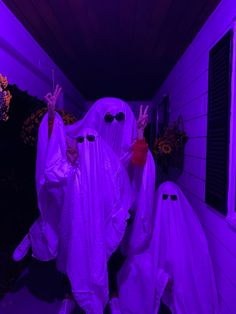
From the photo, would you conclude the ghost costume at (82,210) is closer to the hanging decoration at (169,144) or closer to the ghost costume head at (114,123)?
the ghost costume head at (114,123)

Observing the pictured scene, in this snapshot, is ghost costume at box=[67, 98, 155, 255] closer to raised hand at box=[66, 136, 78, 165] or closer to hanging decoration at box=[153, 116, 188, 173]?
raised hand at box=[66, 136, 78, 165]

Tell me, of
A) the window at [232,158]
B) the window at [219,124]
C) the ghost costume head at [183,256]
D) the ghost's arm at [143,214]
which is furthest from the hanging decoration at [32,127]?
the window at [232,158]

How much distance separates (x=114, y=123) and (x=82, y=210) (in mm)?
931

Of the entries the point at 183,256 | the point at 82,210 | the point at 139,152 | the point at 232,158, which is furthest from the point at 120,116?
the point at 183,256

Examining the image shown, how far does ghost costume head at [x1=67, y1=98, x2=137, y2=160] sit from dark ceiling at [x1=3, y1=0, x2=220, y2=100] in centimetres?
89

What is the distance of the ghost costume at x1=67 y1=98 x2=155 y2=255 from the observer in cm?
244

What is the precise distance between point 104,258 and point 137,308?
0.58 meters

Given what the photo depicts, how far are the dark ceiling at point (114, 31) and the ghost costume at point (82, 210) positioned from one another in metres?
1.14

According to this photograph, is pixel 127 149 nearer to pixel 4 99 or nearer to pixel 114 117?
pixel 114 117

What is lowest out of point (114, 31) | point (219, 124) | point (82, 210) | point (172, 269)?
point (172, 269)

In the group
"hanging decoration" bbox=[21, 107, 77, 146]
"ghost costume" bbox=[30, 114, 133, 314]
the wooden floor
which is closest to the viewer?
"ghost costume" bbox=[30, 114, 133, 314]

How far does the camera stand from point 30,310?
7.79ft

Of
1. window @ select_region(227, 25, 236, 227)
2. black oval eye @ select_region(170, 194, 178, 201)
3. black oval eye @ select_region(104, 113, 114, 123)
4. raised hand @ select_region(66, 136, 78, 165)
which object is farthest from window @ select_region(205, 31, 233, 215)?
raised hand @ select_region(66, 136, 78, 165)

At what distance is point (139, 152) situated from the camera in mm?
2422
